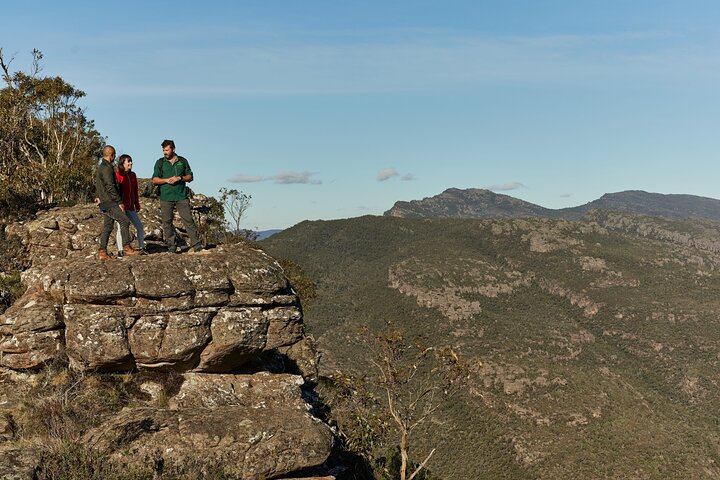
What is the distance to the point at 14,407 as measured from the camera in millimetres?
11492

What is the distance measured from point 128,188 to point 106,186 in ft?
3.21

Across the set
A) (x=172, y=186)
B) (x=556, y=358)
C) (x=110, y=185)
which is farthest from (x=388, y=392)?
(x=556, y=358)

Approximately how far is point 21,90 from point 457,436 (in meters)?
92.6

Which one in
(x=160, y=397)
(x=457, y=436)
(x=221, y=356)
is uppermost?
(x=221, y=356)

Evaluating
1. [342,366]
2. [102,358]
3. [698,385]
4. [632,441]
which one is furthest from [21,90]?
[698,385]

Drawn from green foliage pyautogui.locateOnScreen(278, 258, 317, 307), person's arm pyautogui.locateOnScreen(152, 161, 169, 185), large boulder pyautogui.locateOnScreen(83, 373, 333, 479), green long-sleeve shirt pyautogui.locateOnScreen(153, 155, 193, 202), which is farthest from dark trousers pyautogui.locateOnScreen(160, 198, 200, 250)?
green foliage pyautogui.locateOnScreen(278, 258, 317, 307)

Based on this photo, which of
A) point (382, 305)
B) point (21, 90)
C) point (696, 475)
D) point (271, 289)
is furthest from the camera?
point (382, 305)

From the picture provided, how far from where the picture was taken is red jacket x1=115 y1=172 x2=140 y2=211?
15547 mm

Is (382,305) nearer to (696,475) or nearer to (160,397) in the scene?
(696,475)

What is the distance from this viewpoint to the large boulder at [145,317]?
41.0ft

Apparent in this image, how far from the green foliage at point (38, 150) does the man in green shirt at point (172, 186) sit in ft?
36.0

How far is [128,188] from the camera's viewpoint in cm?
1563

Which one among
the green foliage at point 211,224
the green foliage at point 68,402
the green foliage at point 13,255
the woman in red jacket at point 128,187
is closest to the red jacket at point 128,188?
the woman in red jacket at point 128,187

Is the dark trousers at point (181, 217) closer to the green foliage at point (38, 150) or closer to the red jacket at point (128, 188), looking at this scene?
the red jacket at point (128, 188)
